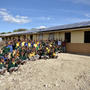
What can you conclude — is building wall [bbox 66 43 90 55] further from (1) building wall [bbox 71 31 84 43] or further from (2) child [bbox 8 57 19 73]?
(2) child [bbox 8 57 19 73]

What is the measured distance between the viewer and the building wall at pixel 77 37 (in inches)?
396

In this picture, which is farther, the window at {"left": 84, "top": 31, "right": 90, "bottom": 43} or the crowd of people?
the window at {"left": 84, "top": 31, "right": 90, "bottom": 43}

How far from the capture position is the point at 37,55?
6.98 m

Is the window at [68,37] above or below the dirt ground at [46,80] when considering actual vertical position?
above

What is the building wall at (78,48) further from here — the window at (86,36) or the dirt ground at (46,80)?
the dirt ground at (46,80)

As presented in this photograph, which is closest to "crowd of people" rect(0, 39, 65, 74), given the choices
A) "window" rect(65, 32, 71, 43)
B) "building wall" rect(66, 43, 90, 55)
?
"building wall" rect(66, 43, 90, 55)

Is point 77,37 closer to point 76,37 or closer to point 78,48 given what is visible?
point 76,37

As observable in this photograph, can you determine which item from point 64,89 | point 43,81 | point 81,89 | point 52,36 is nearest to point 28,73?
point 43,81

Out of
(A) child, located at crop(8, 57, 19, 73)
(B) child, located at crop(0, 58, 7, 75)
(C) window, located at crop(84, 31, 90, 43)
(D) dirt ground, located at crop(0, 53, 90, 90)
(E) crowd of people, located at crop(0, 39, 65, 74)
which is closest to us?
(D) dirt ground, located at crop(0, 53, 90, 90)

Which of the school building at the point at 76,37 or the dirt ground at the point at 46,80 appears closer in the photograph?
the dirt ground at the point at 46,80

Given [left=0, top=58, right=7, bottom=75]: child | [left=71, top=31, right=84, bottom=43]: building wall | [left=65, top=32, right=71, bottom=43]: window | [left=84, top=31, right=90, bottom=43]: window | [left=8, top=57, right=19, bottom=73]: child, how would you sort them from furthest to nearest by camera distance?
[left=65, top=32, right=71, bottom=43]: window → [left=71, top=31, right=84, bottom=43]: building wall → [left=84, top=31, right=90, bottom=43]: window → [left=8, top=57, right=19, bottom=73]: child → [left=0, top=58, right=7, bottom=75]: child

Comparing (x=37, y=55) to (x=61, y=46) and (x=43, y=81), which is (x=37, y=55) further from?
(x=61, y=46)

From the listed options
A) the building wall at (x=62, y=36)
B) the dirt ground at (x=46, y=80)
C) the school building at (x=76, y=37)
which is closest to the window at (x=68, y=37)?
the school building at (x=76, y=37)

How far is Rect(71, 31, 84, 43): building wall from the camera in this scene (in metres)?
10.1
